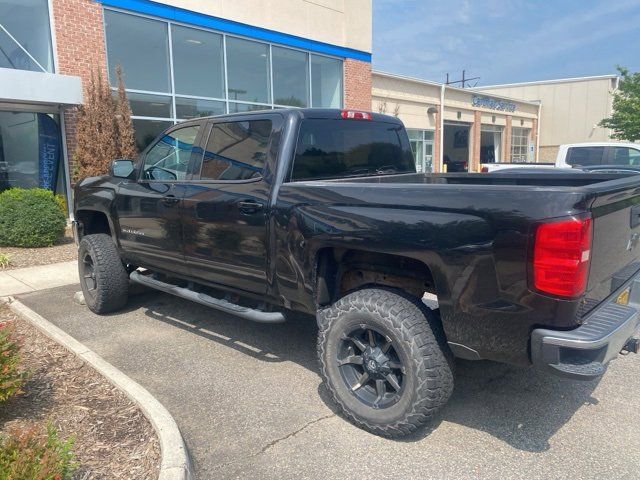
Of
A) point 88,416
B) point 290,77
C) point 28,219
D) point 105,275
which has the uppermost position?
point 290,77

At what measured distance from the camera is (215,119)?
4.41 metres

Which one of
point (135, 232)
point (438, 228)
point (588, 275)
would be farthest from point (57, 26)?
point (588, 275)

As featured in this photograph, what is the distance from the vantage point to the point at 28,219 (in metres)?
9.02

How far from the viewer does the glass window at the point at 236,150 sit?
12.9 ft

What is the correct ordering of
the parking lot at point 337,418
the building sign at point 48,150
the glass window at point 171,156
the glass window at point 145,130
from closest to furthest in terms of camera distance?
the parking lot at point 337,418
the glass window at point 171,156
the building sign at point 48,150
the glass window at point 145,130

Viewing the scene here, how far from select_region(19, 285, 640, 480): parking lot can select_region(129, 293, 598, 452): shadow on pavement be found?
12 millimetres

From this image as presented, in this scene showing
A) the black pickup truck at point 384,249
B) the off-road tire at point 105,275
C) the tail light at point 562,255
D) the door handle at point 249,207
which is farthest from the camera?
the off-road tire at point 105,275

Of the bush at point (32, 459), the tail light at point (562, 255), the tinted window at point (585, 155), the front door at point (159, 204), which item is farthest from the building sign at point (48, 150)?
the tinted window at point (585, 155)

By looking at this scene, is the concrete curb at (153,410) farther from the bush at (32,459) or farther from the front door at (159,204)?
the front door at (159,204)

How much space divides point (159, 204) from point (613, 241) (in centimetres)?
360

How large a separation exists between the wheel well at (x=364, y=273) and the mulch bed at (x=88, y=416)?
4.71ft

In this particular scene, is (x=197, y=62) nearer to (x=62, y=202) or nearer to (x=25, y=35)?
(x=25, y=35)

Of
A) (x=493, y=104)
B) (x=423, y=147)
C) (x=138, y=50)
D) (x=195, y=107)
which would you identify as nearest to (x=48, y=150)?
(x=138, y=50)

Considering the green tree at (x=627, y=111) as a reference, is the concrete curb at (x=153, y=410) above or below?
below
